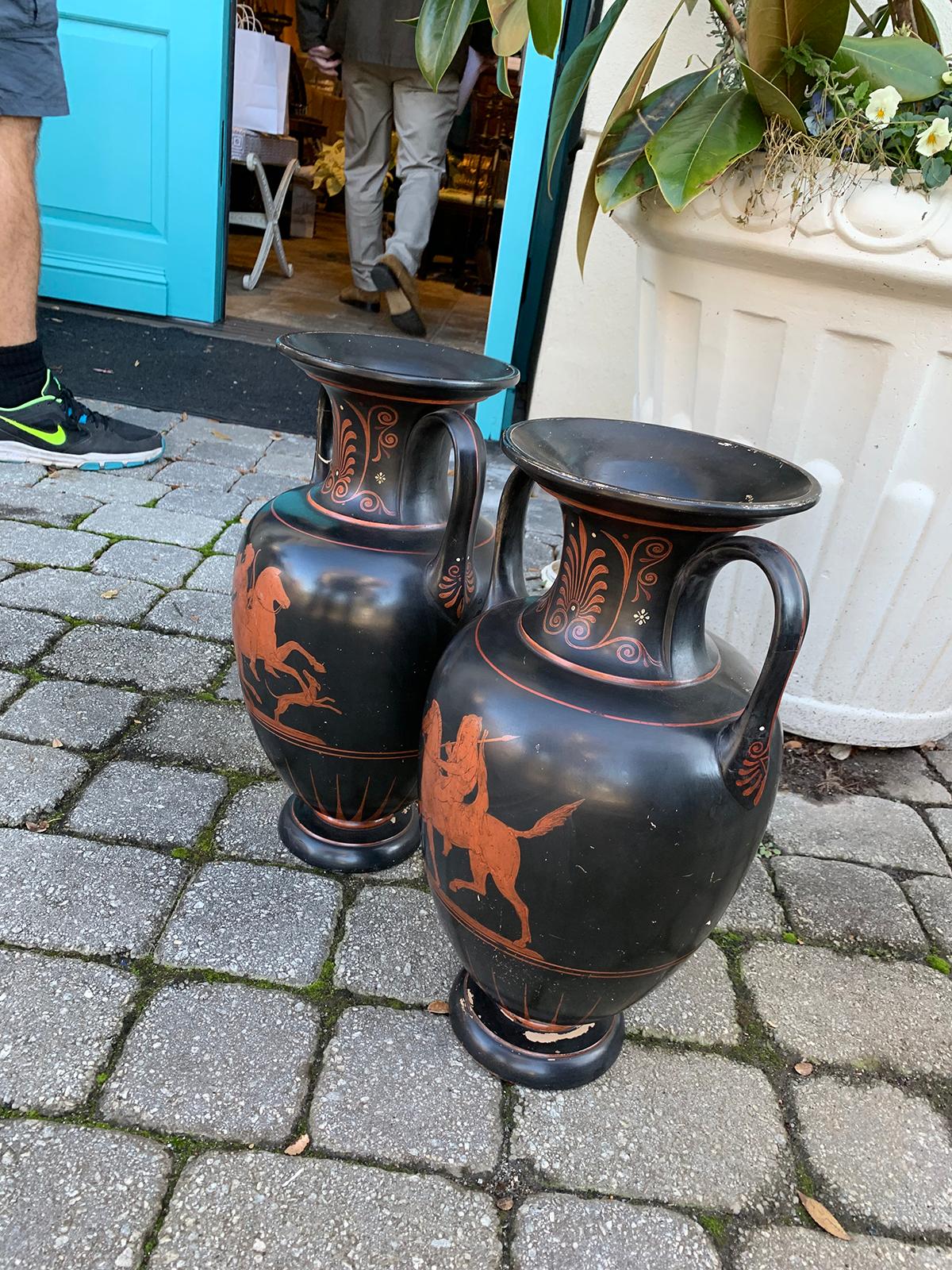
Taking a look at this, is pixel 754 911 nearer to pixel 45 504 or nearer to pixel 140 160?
pixel 45 504

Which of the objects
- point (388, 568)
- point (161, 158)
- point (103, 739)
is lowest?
point (103, 739)

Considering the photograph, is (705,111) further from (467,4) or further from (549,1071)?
(549,1071)

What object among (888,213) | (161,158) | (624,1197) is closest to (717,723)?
(624,1197)

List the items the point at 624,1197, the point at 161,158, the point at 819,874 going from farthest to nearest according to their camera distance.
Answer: the point at 161,158, the point at 819,874, the point at 624,1197

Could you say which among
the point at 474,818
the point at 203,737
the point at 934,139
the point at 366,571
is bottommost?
the point at 203,737

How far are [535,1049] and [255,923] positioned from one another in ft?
1.79

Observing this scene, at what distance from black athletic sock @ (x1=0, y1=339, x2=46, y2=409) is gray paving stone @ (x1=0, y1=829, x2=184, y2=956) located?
2.08m

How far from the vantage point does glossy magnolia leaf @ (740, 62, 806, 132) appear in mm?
1654

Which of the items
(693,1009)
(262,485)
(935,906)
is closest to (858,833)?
(935,906)

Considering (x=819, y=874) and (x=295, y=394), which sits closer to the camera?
(x=819, y=874)

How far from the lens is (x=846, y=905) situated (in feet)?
6.17

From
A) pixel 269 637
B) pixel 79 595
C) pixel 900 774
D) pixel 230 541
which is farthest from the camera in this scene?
pixel 230 541

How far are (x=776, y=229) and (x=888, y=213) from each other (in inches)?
8.1

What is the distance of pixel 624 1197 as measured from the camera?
4.21 ft
